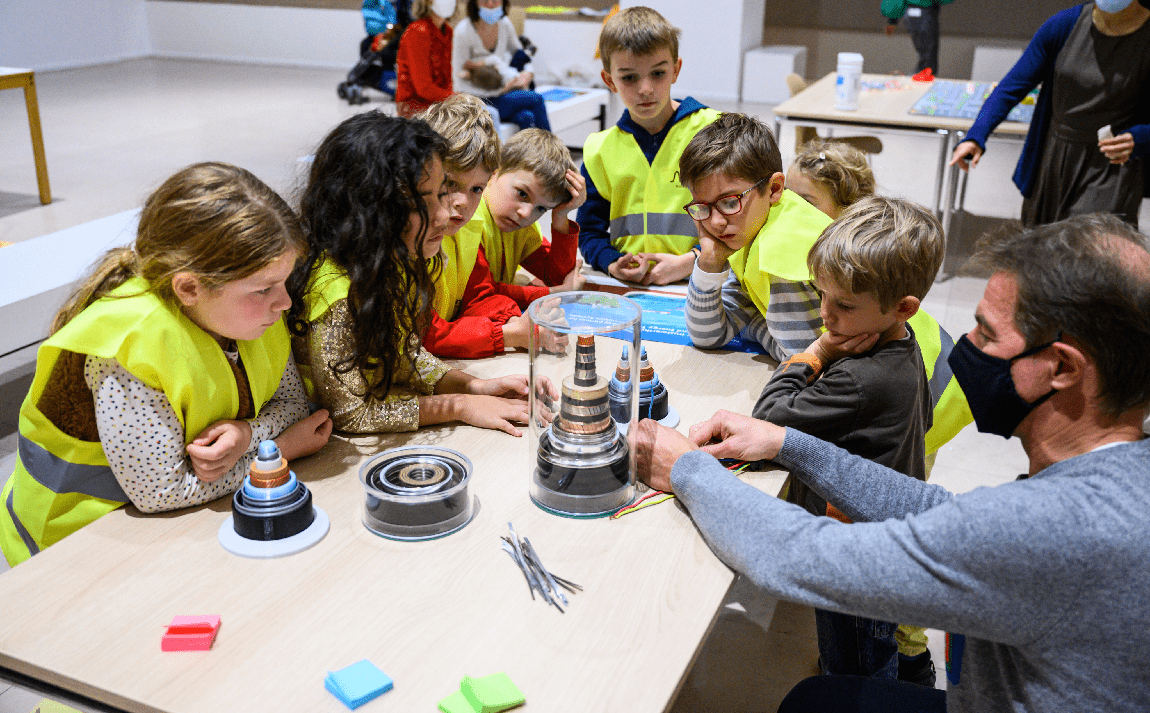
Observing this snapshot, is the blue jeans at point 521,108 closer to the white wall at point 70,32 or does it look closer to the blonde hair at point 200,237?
the blonde hair at point 200,237

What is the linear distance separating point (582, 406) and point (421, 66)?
4.80m

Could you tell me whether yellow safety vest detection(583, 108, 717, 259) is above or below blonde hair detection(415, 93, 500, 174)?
below

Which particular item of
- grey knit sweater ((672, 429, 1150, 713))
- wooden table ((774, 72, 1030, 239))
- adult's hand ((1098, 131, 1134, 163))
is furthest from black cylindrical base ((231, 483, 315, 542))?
wooden table ((774, 72, 1030, 239))

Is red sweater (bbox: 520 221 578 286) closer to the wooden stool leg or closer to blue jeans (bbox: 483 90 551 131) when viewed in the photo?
blue jeans (bbox: 483 90 551 131)

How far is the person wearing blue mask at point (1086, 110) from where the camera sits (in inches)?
147

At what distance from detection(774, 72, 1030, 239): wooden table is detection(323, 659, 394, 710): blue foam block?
14.8 feet

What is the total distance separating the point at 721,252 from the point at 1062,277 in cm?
97

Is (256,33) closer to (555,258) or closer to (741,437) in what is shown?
(555,258)

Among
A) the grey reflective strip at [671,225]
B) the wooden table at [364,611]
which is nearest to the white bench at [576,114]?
the grey reflective strip at [671,225]

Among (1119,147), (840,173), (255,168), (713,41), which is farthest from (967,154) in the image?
(713,41)

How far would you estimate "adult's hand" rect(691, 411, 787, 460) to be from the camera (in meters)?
1.52

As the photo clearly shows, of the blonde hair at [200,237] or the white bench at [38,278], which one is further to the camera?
the white bench at [38,278]

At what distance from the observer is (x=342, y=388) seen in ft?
5.38

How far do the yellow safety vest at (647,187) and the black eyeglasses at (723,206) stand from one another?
2.08ft
